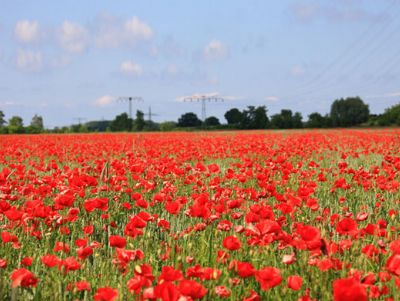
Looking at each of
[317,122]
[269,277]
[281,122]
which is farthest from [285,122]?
[269,277]

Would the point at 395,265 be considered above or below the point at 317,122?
below

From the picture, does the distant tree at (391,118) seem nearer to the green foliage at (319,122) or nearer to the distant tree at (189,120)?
the green foliage at (319,122)

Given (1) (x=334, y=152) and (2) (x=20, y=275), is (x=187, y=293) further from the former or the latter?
(1) (x=334, y=152)

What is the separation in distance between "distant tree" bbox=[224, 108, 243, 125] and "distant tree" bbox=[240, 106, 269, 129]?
238cm

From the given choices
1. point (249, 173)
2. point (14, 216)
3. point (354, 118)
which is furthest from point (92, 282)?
point (354, 118)

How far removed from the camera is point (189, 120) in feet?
341

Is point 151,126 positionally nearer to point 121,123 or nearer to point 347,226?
point 121,123

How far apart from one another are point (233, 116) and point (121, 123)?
23.1 meters

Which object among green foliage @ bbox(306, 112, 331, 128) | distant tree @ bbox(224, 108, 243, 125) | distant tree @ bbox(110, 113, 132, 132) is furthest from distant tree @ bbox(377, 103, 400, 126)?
distant tree @ bbox(110, 113, 132, 132)

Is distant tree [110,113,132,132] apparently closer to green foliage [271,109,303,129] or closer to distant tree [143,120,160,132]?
distant tree [143,120,160,132]

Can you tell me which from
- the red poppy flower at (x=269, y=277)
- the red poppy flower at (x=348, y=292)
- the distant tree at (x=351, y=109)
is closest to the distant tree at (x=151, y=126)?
the distant tree at (x=351, y=109)

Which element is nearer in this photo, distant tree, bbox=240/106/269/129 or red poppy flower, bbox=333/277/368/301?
red poppy flower, bbox=333/277/368/301

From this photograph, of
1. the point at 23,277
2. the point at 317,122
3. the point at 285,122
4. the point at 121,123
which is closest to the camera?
the point at 23,277

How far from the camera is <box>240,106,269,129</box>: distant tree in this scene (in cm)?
8297
